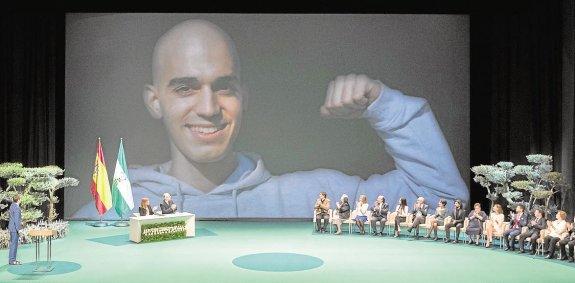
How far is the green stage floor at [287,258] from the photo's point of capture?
8.13m

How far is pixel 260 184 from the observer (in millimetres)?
14281

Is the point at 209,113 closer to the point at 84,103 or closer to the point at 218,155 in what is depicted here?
the point at 218,155

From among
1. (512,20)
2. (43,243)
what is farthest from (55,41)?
(512,20)

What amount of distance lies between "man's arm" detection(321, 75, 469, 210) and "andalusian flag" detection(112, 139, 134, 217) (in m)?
4.89

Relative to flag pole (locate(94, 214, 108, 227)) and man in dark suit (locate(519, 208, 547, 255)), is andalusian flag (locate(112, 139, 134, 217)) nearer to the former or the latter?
flag pole (locate(94, 214, 108, 227))

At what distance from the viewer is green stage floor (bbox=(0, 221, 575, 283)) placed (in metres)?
8.13

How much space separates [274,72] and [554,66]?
625 centimetres

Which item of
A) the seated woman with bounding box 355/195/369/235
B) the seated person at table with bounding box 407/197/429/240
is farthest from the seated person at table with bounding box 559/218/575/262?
the seated woman with bounding box 355/195/369/235

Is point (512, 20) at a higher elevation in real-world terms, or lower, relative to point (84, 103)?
higher

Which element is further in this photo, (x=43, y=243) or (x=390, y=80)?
(x=390, y=80)

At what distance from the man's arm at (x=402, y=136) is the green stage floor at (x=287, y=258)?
2892mm

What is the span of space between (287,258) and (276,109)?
5.46 m

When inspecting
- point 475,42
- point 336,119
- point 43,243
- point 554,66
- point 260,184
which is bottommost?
point 43,243

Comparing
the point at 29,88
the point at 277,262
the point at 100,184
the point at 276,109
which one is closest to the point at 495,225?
the point at 277,262
